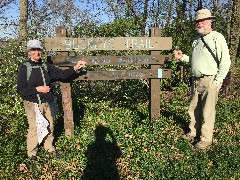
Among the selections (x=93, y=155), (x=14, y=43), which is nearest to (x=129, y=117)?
(x=93, y=155)

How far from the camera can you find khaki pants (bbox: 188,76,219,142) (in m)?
4.83

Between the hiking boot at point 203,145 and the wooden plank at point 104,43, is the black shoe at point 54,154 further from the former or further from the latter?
the hiking boot at point 203,145

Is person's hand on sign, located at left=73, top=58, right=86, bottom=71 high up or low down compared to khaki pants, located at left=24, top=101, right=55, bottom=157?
up

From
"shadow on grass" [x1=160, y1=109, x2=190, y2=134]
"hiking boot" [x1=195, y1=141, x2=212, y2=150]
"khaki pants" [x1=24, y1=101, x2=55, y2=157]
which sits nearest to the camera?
"khaki pants" [x1=24, y1=101, x2=55, y2=157]

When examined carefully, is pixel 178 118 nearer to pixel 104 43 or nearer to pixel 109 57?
pixel 109 57

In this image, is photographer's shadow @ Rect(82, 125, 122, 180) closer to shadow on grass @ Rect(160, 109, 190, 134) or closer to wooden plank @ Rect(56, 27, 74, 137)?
wooden plank @ Rect(56, 27, 74, 137)

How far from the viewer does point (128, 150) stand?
5254 mm

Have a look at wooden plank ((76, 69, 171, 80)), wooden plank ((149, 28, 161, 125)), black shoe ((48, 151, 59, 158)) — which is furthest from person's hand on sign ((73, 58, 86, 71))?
black shoe ((48, 151, 59, 158))

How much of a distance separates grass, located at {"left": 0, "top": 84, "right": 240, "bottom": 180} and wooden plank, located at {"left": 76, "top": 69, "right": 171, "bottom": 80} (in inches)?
41.1

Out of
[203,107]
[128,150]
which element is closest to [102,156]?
[128,150]

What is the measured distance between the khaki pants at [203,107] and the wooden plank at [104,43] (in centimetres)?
105

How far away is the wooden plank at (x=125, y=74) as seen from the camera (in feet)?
18.6

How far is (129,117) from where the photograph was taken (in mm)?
6699

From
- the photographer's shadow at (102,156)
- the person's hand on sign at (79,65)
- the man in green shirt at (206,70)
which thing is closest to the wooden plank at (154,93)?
the man in green shirt at (206,70)
